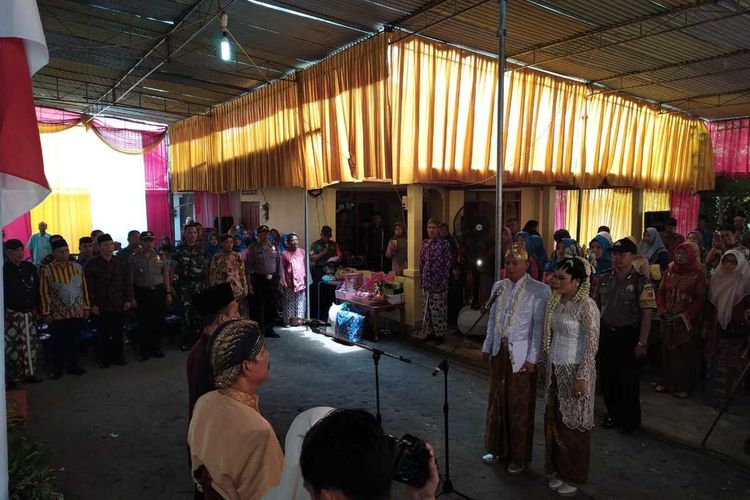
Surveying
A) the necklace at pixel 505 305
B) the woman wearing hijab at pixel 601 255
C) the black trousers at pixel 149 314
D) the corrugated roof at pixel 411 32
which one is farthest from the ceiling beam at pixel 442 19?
the black trousers at pixel 149 314

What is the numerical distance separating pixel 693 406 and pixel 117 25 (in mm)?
9235

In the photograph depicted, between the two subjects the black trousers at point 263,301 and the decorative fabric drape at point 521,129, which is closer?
the decorative fabric drape at point 521,129

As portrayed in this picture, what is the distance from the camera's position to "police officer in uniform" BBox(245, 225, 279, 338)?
303 inches

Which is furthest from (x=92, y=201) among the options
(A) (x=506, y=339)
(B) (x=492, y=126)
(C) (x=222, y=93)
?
(A) (x=506, y=339)

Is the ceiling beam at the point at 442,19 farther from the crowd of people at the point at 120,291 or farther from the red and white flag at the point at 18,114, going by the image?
the red and white flag at the point at 18,114

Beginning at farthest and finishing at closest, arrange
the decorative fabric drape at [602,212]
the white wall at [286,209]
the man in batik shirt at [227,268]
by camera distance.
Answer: the decorative fabric drape at [602,212] < the white wall at [286,209] < the man in batik shirt at [227,268]

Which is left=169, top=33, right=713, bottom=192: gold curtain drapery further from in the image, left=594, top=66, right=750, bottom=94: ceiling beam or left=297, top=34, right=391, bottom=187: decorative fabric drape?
left=594, top=66, right=750, bottom=94: ceiling beam

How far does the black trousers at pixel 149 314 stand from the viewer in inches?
261

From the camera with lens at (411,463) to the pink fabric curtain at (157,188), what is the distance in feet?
53.0

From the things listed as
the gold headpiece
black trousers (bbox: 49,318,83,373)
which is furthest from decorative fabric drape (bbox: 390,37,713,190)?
black trousers (bbox: 49,318,83,373)

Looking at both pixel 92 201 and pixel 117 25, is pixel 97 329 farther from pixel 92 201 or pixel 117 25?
pixel 92 201

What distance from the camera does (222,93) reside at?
1184 cm

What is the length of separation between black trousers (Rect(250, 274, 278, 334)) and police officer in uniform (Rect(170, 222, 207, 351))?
2.89 ft

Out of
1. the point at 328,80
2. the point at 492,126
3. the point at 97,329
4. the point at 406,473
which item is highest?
the point at 328,80
